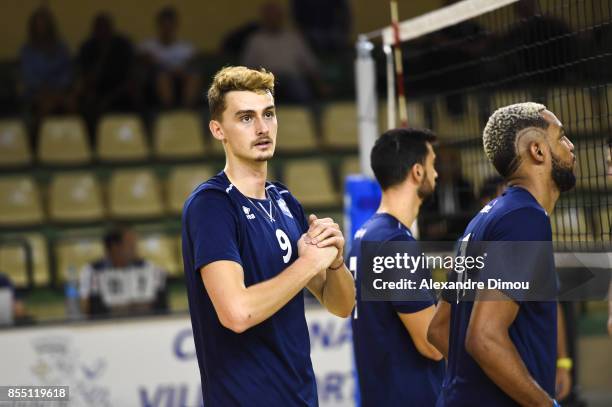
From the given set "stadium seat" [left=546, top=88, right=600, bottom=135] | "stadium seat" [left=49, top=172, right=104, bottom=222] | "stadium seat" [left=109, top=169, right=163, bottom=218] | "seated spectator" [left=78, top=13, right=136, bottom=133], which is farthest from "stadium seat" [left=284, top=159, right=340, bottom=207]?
"stadium seat" [left=546, top=88, right=600, bottom=135]

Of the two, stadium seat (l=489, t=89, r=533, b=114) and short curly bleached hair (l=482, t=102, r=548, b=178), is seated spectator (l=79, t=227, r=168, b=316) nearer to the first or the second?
stadium seat (l=489, t=89, r=533, b=114)

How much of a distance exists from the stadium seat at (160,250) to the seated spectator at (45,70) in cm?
243

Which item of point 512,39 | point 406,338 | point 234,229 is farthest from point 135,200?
point 234,229

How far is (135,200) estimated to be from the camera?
39.9ft

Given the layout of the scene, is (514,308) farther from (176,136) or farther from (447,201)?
(176,136)

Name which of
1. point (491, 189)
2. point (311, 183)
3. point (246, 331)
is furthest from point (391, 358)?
point (311, 183)

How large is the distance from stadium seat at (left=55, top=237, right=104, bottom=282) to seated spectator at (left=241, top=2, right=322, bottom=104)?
308 cm

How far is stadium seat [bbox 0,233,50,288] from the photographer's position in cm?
1025

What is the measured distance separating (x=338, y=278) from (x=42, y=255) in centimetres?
764

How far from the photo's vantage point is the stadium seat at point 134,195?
39.8 feet

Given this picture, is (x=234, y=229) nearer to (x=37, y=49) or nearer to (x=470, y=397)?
(x=470, y=397)

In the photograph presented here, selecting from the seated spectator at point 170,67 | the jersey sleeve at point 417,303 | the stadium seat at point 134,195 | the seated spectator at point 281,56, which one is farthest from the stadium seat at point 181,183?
the jersey sleeve at point 417,303

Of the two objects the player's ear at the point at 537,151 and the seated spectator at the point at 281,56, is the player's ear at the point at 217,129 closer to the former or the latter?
the player's ear at the point at 537,151

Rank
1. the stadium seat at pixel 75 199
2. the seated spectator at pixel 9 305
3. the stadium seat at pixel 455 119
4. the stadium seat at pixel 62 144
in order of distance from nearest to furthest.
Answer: the stadium seat at pixel 455 119 → the seated spectator at pixel 9 305 → the stadium seat at pixel 75 199 → the stadium seat at pixel 62 144
